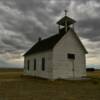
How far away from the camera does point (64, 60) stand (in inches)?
904

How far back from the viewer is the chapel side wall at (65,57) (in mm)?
22422

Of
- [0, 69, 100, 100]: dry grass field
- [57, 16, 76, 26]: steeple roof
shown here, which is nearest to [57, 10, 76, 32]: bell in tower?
[57, 16, 76, 26]: steeple roof

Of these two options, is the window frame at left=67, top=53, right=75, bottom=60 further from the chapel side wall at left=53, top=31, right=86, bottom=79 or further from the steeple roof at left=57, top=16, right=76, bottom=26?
the steeple roof at left=57, top=16, right=76, bottom=26

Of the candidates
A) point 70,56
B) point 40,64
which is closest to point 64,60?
point 70,56

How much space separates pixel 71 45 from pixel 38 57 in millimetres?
5364

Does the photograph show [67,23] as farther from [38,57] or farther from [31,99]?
[31,99]

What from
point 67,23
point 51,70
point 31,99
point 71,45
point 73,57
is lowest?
point 31,99

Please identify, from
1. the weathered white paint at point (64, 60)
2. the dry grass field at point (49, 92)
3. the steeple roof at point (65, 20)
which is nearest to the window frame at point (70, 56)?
the weathered white paint at point (64, 60)

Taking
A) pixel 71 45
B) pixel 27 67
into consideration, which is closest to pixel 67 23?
pixel 71 45

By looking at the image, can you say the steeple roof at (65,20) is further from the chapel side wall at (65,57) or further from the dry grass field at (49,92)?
the dry grass field at (49,92)

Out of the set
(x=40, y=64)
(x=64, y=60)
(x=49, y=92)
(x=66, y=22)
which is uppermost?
(x=66, y=22)

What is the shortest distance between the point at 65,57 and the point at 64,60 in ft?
1.33

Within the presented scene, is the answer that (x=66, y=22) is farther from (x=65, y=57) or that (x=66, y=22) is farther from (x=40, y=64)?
(x=40, y=64)

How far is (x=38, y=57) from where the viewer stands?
1046 inches
